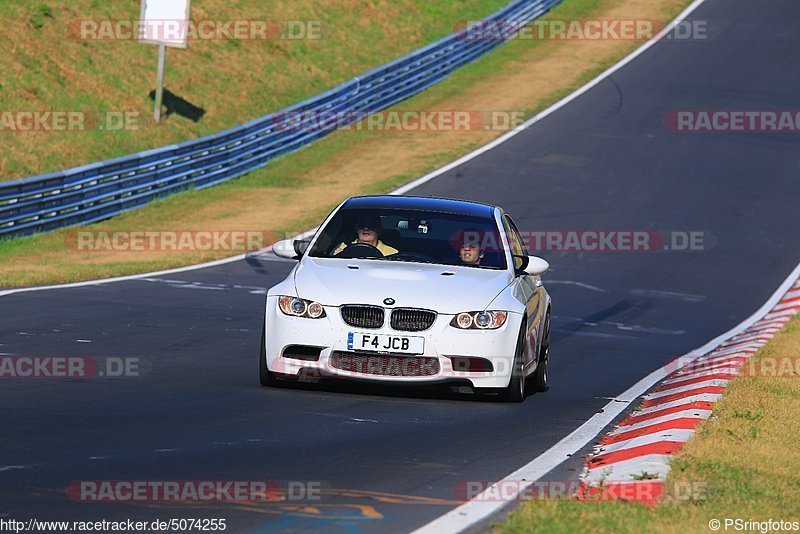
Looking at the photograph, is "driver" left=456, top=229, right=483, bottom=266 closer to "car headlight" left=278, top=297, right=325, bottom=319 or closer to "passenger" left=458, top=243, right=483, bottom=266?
"passenger" left=458, top=243, right=483, bottom=266

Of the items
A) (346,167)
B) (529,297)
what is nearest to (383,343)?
(529,297)

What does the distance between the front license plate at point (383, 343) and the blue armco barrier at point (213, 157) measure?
13.4m

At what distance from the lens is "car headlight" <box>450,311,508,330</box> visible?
10156mm

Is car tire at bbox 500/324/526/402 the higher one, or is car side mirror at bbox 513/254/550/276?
car side mirror at bbox 513/254/550/276

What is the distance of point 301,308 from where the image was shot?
10.2 meters

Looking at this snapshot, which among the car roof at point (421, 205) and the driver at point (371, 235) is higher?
the car roof at point (421, 205)

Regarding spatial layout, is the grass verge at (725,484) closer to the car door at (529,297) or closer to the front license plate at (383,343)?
the car door at (529,297)

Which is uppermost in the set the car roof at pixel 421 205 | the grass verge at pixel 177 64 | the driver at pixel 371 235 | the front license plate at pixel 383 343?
the grass verge at pixel 177 64

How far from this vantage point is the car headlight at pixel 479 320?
33.3 ft

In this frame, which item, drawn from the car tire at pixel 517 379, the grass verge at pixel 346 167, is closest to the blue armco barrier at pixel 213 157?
the grass verge at pixel 346 167

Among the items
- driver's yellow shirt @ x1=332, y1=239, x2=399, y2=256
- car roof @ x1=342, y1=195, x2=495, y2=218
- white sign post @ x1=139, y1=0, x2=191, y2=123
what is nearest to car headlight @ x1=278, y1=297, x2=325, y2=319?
driver's yellow shirt @ x1=332, y1=239, x2=399, y2=256

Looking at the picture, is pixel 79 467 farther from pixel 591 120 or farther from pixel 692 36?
pixel 692 36

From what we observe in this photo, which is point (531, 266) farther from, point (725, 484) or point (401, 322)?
Result: point (725, 484)

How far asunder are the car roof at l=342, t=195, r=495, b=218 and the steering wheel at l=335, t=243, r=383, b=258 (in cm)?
51
